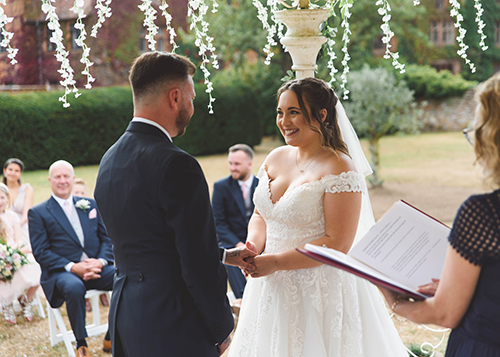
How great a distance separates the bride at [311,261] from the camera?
2.58 metres

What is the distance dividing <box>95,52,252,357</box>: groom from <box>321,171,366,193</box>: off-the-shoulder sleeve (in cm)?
77

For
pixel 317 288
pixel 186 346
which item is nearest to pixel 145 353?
pixel 186 346

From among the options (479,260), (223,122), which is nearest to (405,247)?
(479,260)

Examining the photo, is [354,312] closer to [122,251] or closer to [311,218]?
[311,218]

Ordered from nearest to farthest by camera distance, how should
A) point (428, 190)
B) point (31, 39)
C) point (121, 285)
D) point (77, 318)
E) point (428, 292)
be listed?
point (428, 292) → point (121, 285) → point (77, 318) → point (428, 190) → point (31, 39)

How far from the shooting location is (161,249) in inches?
79.1

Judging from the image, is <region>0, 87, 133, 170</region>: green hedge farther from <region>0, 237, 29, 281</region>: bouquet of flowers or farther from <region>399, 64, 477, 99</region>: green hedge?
<region>399, 64, 477, 99</region>: green hedge

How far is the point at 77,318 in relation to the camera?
14.6 ft

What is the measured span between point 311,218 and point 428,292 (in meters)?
1.04

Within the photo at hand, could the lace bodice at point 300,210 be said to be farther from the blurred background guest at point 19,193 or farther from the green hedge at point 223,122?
the green hedge at point 223,122

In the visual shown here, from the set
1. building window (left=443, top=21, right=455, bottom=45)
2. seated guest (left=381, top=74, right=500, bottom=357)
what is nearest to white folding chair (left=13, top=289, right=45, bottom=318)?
seated guest (left=381, top=74, right=500, bottom=357)

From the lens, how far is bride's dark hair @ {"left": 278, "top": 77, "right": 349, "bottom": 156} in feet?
8.70

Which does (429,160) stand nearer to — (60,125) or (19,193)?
(60,125)

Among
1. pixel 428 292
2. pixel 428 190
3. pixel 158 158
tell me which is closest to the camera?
pixel 428 292
